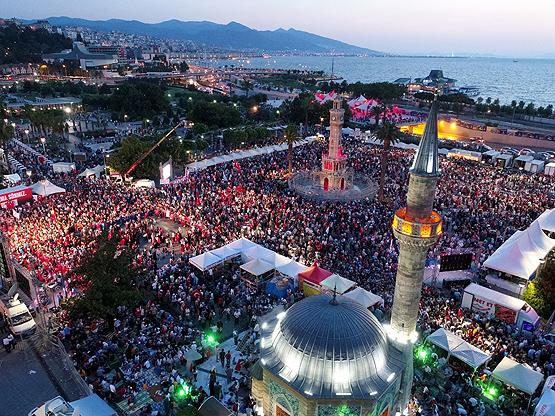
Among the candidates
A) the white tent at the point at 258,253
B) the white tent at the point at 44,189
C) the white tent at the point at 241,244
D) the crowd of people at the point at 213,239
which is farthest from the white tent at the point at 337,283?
the white tent at the point at 44,189

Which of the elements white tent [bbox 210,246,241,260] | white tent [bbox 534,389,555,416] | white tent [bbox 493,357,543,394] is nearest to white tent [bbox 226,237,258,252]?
white tent [bbox 210,246,241,260]

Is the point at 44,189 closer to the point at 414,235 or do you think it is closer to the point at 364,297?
the point at 364,297

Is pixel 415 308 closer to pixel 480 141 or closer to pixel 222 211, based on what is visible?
pixel 222 211

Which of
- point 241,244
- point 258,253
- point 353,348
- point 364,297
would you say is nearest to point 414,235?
point 353,348

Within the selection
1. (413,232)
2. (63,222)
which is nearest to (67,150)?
(63,222)

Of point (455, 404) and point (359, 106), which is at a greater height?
point (359, 106)

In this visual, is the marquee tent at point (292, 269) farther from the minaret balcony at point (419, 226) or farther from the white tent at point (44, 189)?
the white tent at point (44, 189)
